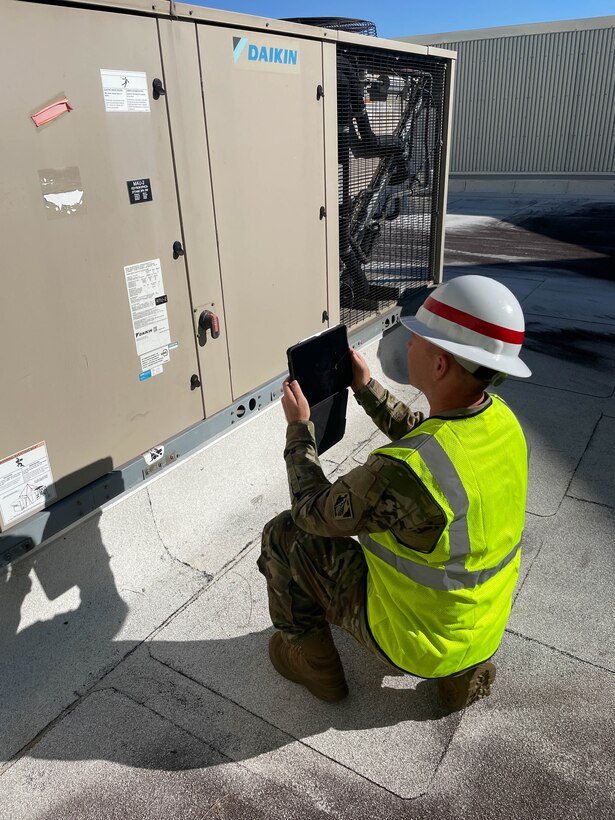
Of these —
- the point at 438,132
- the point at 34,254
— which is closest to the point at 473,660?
the point at 34,254

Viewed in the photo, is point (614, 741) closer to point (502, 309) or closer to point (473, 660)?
point (473, 660)

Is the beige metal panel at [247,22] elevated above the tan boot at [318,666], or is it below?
above

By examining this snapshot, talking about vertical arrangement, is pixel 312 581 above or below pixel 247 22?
below

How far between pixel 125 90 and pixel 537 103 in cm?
2069

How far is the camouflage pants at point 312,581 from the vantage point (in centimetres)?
216

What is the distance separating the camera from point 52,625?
2.56 m

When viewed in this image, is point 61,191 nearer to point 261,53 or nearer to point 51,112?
point 51,112

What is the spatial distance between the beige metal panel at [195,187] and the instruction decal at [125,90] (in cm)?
14

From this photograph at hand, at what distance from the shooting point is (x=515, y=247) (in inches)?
412

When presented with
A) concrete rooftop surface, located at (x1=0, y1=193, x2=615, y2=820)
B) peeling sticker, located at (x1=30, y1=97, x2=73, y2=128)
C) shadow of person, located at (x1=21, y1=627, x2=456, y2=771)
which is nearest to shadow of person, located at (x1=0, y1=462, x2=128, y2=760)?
concrete rooftop surface, located at (x1=0, y1=193, x2=615, y2=820)

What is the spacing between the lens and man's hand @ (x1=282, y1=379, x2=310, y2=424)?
215 centimetres

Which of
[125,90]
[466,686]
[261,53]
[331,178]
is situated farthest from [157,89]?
[466,686]

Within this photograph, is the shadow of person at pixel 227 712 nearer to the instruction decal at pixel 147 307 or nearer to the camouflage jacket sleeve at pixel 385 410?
the camouflage jacket sleeve at pixel 385 410

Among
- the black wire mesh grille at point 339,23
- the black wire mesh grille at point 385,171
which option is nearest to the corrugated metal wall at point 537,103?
the black wire mesh grille at point 385,171
